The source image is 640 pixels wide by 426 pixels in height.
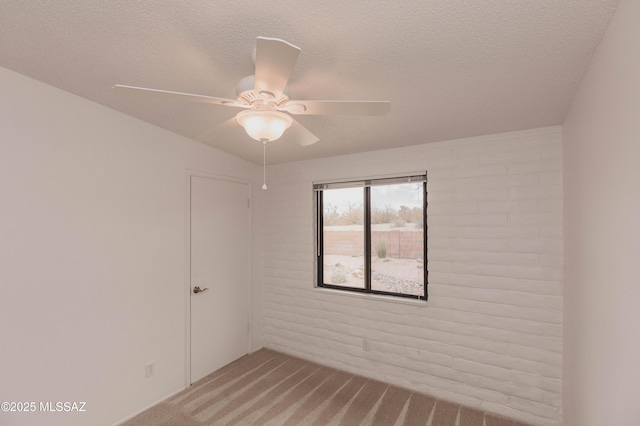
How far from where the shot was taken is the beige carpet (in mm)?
2355

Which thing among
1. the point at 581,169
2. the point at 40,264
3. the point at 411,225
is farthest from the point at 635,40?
the point at 40,264

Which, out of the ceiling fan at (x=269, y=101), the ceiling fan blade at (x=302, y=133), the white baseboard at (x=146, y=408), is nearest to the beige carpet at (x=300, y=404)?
the white baseboard at (x=146, y=408)

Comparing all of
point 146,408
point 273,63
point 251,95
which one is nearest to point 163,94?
point 251,95

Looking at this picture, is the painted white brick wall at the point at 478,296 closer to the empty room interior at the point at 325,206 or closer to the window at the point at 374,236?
the empty room interior at the point at 325,206

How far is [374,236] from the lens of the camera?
10.5 ft

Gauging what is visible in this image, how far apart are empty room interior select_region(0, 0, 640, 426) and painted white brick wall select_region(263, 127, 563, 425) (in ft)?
0.06

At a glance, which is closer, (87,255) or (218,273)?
(87,255)

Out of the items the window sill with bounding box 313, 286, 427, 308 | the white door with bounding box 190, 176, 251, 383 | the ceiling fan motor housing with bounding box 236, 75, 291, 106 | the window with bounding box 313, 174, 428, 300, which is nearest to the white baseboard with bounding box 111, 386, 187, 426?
the white door with bounding box 190, 176, 251, 383

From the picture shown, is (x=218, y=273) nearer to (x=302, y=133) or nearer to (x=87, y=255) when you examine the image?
(x=87, y=255)

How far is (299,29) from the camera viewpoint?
1.26m

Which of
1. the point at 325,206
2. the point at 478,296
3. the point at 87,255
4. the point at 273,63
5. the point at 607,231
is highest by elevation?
the point at 273,63

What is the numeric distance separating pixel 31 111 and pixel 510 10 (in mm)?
2590

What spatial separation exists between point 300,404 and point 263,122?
2412 millimetres

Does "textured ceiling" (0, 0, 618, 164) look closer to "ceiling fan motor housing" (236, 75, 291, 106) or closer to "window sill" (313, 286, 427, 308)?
"ceiling fan motor housing" (236, 75, 291, 106)
